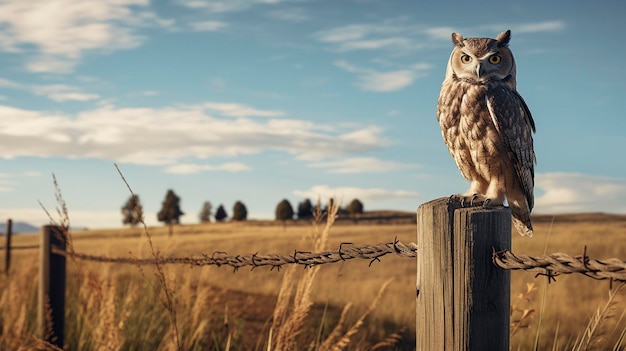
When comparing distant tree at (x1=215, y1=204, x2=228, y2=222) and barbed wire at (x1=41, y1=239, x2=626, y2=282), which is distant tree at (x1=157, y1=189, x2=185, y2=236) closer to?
distant tree at (x1=215, y1=204, x2=228, y2=222)

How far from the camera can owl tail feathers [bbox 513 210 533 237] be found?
149 inches

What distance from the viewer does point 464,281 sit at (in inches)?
73.9

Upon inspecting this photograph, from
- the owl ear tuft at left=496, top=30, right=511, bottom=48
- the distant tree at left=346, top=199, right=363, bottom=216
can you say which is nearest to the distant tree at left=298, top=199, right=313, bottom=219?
the owl ear tuft at left=496, top=30, right=511, bottom=48

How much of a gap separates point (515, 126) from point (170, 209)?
60.7 meters

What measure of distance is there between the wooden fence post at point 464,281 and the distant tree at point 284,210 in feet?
168

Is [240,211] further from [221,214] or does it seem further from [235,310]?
[235,310]

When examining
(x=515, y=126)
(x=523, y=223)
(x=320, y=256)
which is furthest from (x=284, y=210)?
(x=320, y=256)

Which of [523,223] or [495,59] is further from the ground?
[495,59]

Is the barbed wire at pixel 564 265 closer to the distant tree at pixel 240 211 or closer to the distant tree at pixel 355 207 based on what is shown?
the distant tree at pixel 355 207

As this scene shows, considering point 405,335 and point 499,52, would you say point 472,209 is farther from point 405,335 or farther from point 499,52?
point 405,335

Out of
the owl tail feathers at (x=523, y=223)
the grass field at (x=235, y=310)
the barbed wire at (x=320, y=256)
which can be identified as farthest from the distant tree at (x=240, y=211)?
the owl tail feathers at (x=523, y=223)

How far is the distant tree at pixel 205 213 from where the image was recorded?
2869 inches

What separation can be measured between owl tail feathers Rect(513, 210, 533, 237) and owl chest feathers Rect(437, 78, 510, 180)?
0.42 m

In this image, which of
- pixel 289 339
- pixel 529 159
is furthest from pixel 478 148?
pixel 289 339
